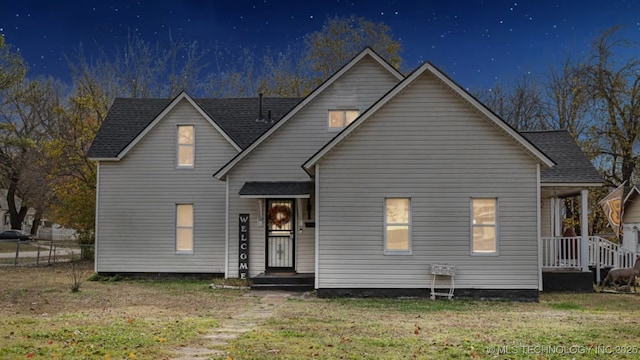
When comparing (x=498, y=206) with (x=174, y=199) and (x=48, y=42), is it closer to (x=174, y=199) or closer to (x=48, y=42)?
(x=174, y=199)

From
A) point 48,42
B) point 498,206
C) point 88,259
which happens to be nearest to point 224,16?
point 48,42

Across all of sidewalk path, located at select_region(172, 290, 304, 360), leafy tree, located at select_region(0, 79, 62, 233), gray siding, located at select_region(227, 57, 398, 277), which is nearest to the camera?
sidewalk path, located at select_region(172, 290, 304, 360)

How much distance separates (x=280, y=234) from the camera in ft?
65.2

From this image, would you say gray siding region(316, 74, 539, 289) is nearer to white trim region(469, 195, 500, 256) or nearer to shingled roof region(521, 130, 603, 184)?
white trim region(469, 195, 500, 256)

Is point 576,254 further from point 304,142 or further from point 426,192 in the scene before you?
point 304,142

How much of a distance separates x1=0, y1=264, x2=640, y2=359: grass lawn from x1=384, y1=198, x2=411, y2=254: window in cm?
147

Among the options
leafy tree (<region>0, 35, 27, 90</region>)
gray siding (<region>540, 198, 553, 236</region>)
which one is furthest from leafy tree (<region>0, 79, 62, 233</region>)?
gray siding (<region>540, 198, 553, 236</region>)

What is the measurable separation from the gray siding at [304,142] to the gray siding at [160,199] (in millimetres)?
1835

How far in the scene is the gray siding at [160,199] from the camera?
69.9 ft

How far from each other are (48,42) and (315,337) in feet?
190

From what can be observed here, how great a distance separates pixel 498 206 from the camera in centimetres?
1605

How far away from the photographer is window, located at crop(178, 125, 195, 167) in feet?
70.7

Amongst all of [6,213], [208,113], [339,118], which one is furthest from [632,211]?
[6,213]

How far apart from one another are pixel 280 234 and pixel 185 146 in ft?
16.1
